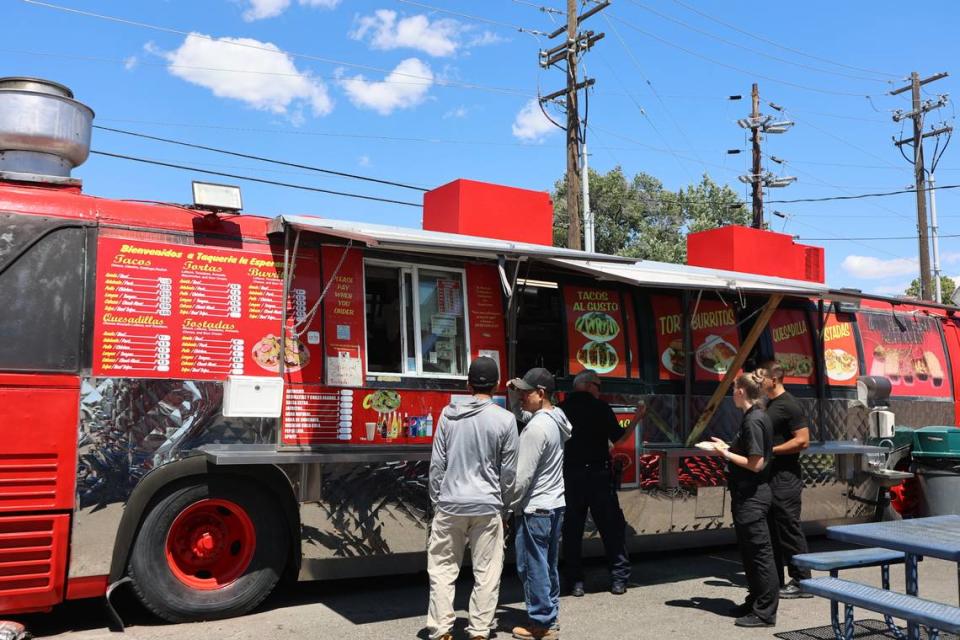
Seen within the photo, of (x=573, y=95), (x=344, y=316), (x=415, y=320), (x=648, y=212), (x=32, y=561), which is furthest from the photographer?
(x=648, y=212)

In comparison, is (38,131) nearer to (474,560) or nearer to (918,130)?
(474,560)

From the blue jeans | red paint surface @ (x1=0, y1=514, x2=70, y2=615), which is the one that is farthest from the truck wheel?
the blue jeans

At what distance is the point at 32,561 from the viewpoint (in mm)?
4930

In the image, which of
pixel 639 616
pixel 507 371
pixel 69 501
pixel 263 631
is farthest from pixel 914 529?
pixel 69 501

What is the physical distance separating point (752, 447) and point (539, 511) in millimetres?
1710

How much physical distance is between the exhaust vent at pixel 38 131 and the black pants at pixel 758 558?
5467mm

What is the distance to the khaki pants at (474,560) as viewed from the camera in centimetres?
504

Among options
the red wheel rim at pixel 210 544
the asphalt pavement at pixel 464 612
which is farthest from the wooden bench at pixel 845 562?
the red wheel rim at pixel 210 544

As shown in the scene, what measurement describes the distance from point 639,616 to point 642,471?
1806 millimetres

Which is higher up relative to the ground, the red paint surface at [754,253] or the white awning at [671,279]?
the red paint surface at [754,253]

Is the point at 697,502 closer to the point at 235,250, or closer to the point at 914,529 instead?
the point at 914,529

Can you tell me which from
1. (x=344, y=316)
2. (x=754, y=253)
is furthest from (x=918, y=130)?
(x=344, y=316)

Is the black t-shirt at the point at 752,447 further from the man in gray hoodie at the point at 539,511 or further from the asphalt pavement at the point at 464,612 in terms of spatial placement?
the man in gray hoodie at the point at 539,511

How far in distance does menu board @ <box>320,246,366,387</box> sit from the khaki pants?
154cm
